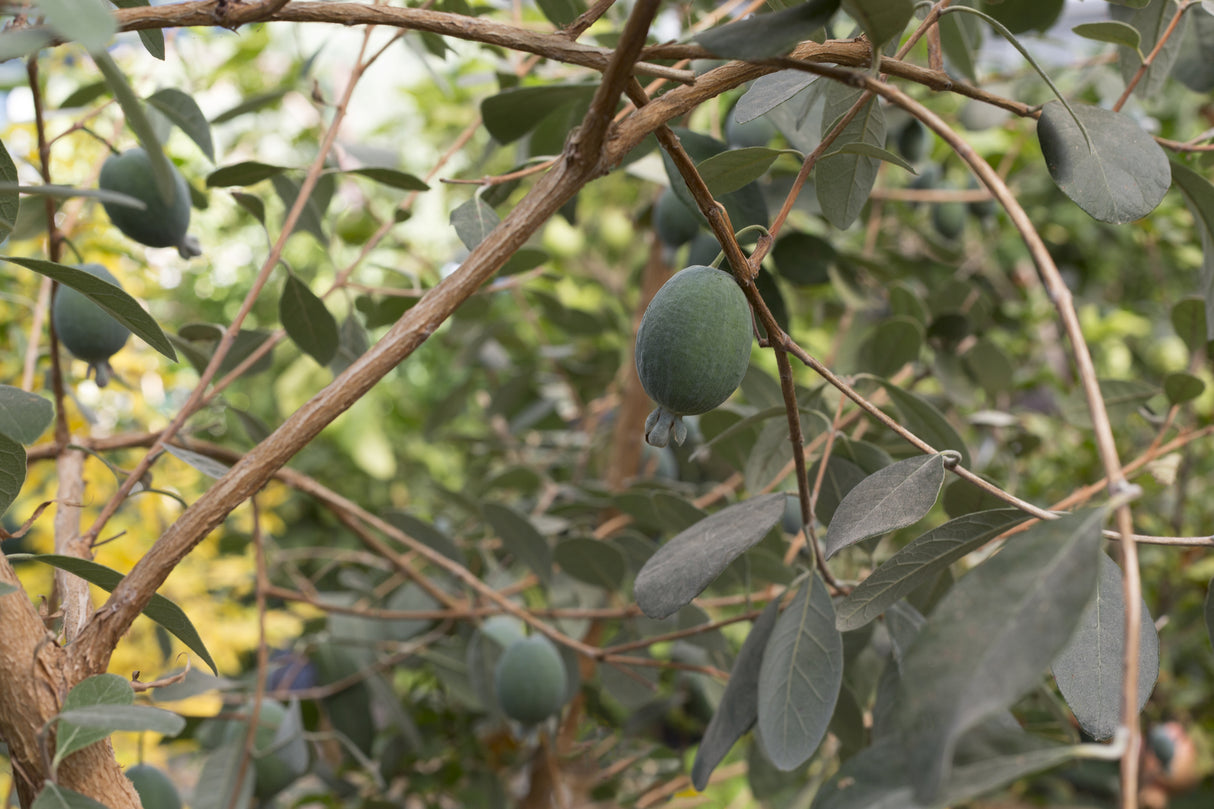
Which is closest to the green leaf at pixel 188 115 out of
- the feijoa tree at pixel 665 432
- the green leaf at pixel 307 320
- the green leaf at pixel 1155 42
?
the feijoa tree at pixel 665 432

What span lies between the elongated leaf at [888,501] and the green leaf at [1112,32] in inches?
12.6

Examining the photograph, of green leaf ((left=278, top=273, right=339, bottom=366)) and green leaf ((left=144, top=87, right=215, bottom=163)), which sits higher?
green leaf ((left=144, top=87, right=215, bottom=163))

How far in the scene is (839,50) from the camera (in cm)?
43

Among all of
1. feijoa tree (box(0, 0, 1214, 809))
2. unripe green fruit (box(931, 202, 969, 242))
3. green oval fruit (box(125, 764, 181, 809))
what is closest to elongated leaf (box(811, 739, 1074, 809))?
feijoa tree (box(0, 0, 1214, 809))

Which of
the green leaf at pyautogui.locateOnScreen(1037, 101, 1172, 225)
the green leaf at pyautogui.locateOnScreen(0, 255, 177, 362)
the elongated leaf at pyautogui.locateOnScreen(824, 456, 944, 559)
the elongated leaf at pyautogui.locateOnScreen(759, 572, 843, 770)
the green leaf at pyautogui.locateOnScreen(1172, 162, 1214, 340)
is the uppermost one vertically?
the green leaf at pyautogui.locateOnScreen(0, 255, 177, 362)

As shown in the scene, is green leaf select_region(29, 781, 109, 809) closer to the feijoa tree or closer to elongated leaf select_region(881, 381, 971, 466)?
the feijoa tree

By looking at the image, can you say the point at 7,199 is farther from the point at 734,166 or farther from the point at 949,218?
the point at 949,218

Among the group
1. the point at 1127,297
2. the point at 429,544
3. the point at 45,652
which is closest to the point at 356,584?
the point at 429,544

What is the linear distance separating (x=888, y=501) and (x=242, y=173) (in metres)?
0.52

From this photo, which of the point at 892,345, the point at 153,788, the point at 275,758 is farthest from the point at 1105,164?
the point at 275,758

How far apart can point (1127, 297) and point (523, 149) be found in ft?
5.68

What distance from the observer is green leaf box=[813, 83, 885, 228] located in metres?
0.52

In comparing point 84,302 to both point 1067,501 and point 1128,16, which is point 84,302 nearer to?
point 1067,501

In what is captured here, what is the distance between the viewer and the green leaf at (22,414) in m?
0.42
